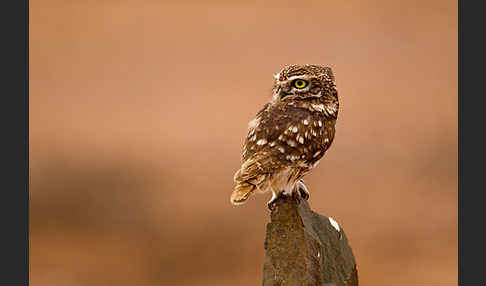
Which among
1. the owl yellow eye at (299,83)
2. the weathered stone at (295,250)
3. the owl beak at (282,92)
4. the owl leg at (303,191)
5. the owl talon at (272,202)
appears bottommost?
the weathered stone at (295,250)

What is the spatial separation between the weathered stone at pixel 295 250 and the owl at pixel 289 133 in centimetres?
10

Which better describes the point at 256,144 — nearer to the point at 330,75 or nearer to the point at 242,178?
the point at 242,178

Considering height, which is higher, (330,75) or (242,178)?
(330,75)

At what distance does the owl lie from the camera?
2.90 meters

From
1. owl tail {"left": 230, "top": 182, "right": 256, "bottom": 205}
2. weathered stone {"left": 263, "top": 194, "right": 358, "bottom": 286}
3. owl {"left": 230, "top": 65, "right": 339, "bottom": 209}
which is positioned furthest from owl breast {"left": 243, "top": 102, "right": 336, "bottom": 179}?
weathered stone {"left": 263, "top": 194, "right": 358, "bottom": 286}

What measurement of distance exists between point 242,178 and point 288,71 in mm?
639

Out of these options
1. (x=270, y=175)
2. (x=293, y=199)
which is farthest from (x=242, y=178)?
(x=293, y=199)

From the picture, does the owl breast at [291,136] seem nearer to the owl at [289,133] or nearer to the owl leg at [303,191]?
the owl at [289,133]

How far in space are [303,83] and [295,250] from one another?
2.78 feet

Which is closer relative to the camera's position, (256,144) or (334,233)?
(256,144)

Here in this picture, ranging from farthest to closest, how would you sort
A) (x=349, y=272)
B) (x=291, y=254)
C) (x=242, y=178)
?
(x=349, y=272) < (x=291, y=254) < (x=242, y=178)

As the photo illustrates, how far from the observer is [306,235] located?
3066 mm

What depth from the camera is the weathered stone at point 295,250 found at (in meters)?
3.01

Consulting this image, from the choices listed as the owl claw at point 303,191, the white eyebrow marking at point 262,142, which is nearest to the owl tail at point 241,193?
the white eyebrow marking at point 262,142
